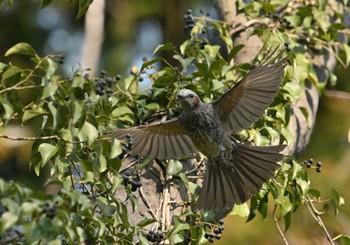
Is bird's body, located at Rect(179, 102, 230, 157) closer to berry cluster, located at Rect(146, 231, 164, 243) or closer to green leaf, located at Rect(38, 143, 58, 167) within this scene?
berry cluster, located at Rect(146, 231, 164, 243)

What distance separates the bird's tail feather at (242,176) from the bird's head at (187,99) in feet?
0.82

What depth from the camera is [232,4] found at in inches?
167

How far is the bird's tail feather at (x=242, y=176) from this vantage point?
3.26m

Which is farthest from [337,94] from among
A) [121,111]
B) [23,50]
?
[23,50]

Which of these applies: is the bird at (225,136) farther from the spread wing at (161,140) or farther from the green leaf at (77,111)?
the green leaf at (77,111)

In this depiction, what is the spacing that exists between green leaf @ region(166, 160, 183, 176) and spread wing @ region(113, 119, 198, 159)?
3 centimetres

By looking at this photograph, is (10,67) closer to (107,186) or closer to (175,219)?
(107,186)

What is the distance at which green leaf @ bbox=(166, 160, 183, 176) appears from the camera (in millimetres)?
3212

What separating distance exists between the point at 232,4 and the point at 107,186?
174 cm

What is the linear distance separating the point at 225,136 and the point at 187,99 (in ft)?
0.77

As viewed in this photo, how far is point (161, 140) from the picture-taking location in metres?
3.37

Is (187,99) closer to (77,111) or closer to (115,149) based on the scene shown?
(115,149)

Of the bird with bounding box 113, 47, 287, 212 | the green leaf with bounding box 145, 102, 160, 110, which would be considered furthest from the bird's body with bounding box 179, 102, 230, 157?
the green leaf with bounding box 145, 102, 160, 110

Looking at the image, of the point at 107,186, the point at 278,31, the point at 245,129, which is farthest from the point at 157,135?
the point at 278,31
